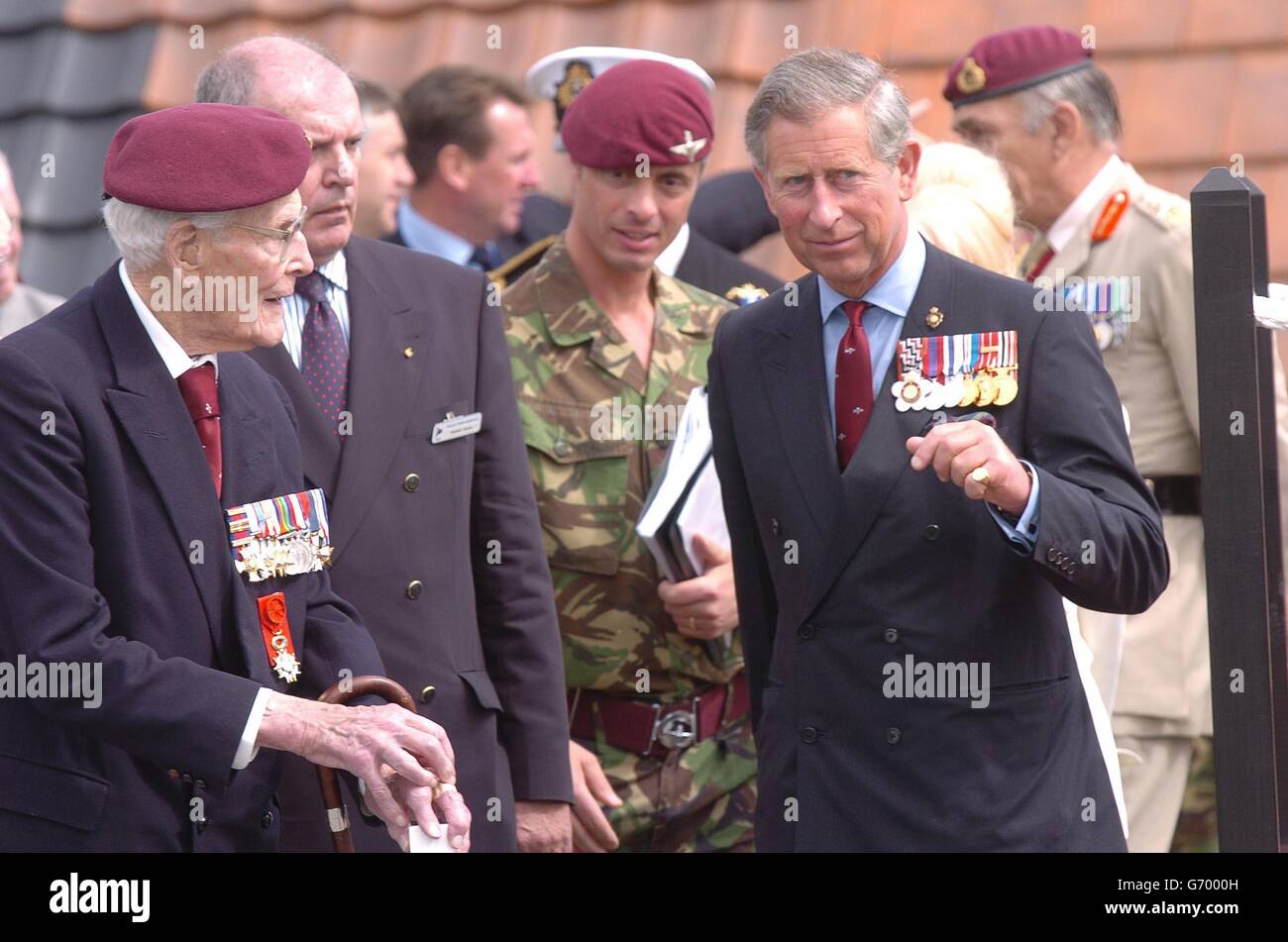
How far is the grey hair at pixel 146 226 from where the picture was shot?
2.98 m

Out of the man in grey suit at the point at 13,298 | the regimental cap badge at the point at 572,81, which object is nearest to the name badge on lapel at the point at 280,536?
the man in grey suit at the point at 13,298

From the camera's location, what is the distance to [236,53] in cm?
381

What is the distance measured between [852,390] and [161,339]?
1.08m

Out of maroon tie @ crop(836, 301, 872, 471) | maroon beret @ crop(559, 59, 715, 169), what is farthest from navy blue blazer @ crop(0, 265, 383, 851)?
maroon beret @ crop(559, 59, 715, 169)

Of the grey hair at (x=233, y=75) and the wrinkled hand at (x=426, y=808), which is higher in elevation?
the grey hair at (x=233, y=75)

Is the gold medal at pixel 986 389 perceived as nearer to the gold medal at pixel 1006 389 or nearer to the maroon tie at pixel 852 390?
the gold medal at pixel 1006 389

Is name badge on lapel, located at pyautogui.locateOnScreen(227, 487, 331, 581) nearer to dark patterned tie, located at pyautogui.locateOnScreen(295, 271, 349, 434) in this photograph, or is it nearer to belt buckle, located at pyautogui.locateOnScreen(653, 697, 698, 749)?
dark patterned tie, located at pyautogui.locateOnScreen(295, 271, 349, 434)

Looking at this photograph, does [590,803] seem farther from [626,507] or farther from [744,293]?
[744,293]

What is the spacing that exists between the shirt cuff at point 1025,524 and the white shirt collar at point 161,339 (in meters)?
1.21

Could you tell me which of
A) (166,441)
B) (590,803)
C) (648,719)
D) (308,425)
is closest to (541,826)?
(590,803)

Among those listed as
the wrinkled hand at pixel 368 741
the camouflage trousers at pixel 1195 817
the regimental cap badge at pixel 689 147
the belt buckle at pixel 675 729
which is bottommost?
the camouflage trousers at pixel 1195 817

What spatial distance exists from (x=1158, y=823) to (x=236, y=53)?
2.92 m

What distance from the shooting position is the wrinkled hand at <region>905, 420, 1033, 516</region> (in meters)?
2.83

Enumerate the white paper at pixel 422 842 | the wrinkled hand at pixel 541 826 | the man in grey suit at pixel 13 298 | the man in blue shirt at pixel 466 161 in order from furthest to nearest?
the man in blue shirt at pixel 466 161
the man in grey suit at pixel 13 298
the wrinkled hand at pixel 541 826
the white paper at pixel 422 842
